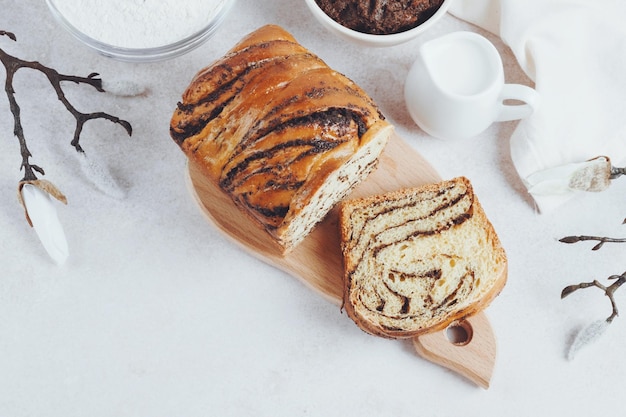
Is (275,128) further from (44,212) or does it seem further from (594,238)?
(594,238)

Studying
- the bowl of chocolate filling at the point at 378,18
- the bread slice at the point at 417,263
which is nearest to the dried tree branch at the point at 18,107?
the bowl of chocolate filling at the point at 378,18

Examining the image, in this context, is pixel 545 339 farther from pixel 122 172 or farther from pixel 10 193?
pixel 10 193

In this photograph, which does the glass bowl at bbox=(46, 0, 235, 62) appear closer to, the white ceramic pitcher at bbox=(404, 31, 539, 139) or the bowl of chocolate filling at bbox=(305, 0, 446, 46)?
the bowl of chocolate filling at bbox=(305, 0, 446, 46)

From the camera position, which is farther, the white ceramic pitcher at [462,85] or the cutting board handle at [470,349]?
the cutting board handle at [470,349]

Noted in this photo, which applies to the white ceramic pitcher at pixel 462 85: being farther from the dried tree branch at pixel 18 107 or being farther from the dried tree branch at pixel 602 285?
the dried tree branch at pixel 18 107

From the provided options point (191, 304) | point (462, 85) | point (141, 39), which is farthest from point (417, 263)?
point (141, 39)
